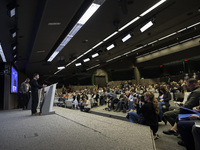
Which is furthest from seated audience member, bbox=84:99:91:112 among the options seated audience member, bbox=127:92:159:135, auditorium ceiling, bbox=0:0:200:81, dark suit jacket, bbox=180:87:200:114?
dark suit jacket, bbox=180:87:200:114

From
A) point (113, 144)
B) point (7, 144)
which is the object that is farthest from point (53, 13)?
point (113, 144)

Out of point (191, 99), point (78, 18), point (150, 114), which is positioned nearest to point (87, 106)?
point (78, 18)

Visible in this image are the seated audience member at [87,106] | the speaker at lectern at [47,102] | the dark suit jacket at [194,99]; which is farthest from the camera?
the seated audience member at [87,106]

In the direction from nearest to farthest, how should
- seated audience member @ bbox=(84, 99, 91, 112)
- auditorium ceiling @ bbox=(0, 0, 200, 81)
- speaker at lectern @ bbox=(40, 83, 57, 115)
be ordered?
speaker at lectern @ bbox=(40, 83, 57, 115), auditorium ceiling @ bbox=(0, 0, 200, 81), seated audience member @ bbox=(84, 99, 91, 112)

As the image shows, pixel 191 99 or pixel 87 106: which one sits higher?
pixel 191 99

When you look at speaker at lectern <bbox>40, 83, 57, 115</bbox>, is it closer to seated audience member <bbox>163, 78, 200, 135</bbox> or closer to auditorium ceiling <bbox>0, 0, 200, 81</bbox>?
auditorium ceiling <bbox>0, 0, 200, 81</bbox>

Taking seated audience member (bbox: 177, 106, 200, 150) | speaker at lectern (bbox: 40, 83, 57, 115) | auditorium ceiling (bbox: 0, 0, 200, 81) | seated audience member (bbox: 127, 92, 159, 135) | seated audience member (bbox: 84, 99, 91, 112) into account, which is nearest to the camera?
seated audience member (bbox: 177, 106, 200, 150)

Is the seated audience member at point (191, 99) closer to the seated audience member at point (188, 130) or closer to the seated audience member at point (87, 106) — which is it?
the seated audience member at point (188, 130)

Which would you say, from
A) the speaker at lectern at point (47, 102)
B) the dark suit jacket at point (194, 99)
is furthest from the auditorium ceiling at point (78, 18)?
the dark suit jacket at point (194, 99)

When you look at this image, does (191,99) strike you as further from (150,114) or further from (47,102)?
(47,102)

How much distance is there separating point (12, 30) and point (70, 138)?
16.6 feet

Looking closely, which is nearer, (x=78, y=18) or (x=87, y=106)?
(x=78, y=18)

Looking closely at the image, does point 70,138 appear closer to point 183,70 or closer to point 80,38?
point 80,38

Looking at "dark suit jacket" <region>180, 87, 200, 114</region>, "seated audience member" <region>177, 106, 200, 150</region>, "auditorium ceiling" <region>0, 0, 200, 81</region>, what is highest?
"auditorium ceiling" <region>0, 0, 200, 81</region>
